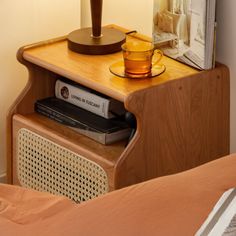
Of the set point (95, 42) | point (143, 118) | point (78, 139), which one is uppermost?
point (95, 42)

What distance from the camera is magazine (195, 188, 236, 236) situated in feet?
4.24

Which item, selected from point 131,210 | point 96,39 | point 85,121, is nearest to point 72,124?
point 85,121

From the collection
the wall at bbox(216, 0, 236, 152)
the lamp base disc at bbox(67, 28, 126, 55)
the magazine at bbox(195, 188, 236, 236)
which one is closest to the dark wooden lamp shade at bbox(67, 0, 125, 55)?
the lamp base disc at bbox(67, 28, 126, 55)

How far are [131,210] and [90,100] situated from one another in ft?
3.07

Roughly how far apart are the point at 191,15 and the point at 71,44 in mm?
421

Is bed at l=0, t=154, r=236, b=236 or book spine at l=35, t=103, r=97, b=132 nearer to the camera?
bed at l=0, t=154, r=236, b=236

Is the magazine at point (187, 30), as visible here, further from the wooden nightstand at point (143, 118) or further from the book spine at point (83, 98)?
the book spine at point (83, 98)

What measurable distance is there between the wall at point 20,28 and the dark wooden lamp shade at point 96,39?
0.20m

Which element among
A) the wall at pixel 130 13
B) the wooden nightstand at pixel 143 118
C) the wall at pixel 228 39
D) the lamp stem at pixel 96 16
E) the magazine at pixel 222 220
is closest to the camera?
the magazine at pixel 222 220

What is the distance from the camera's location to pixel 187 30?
2.21 m

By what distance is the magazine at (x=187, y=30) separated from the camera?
2123 millimetres

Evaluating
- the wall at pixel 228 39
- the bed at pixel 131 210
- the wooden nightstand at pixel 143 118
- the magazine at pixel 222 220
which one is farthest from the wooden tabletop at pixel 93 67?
the magazine at pixel 222 220

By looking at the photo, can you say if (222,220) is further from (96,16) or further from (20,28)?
(20,28)

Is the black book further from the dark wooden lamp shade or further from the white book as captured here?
the dark wooden lamp shade
